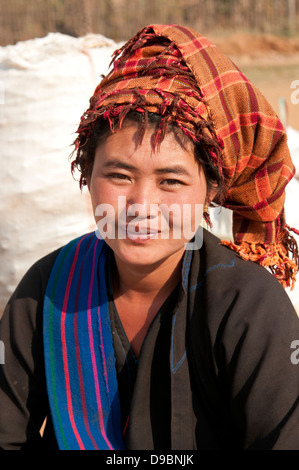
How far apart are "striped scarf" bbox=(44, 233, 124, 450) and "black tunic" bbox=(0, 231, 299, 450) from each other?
0.12 ft

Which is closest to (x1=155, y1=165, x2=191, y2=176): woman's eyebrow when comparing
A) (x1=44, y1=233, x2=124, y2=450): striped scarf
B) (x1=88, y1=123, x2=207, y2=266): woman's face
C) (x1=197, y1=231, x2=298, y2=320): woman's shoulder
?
(x1=88, y1=123, x2=207, y2=266): woman's face

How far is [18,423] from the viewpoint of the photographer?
161 cm

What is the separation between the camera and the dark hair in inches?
54.7

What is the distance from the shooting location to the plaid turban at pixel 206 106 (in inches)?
54.3

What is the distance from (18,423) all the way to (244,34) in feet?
43.4

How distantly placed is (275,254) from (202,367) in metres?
0.40

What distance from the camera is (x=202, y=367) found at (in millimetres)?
1460

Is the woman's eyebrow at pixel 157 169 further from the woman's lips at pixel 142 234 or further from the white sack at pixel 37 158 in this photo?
the white sack at pixel 37 158

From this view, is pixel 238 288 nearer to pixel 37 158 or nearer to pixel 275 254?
pixel 275 254

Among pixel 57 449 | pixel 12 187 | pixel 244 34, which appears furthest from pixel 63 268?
pixel 244 34

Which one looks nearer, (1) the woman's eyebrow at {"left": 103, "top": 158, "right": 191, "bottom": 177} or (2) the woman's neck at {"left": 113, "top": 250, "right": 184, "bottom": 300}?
(1) the woman's eyebrow at {"left": 103, "top": 158, "right": 191, "bottom": 177}

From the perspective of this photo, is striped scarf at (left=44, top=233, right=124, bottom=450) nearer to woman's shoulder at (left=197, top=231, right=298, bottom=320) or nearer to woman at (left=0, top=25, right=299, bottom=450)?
woman at (left=0, top=25, right=299, bottom=450)

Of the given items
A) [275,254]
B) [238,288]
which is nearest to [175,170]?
[238,288]

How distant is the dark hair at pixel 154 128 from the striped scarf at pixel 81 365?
0.32 m
